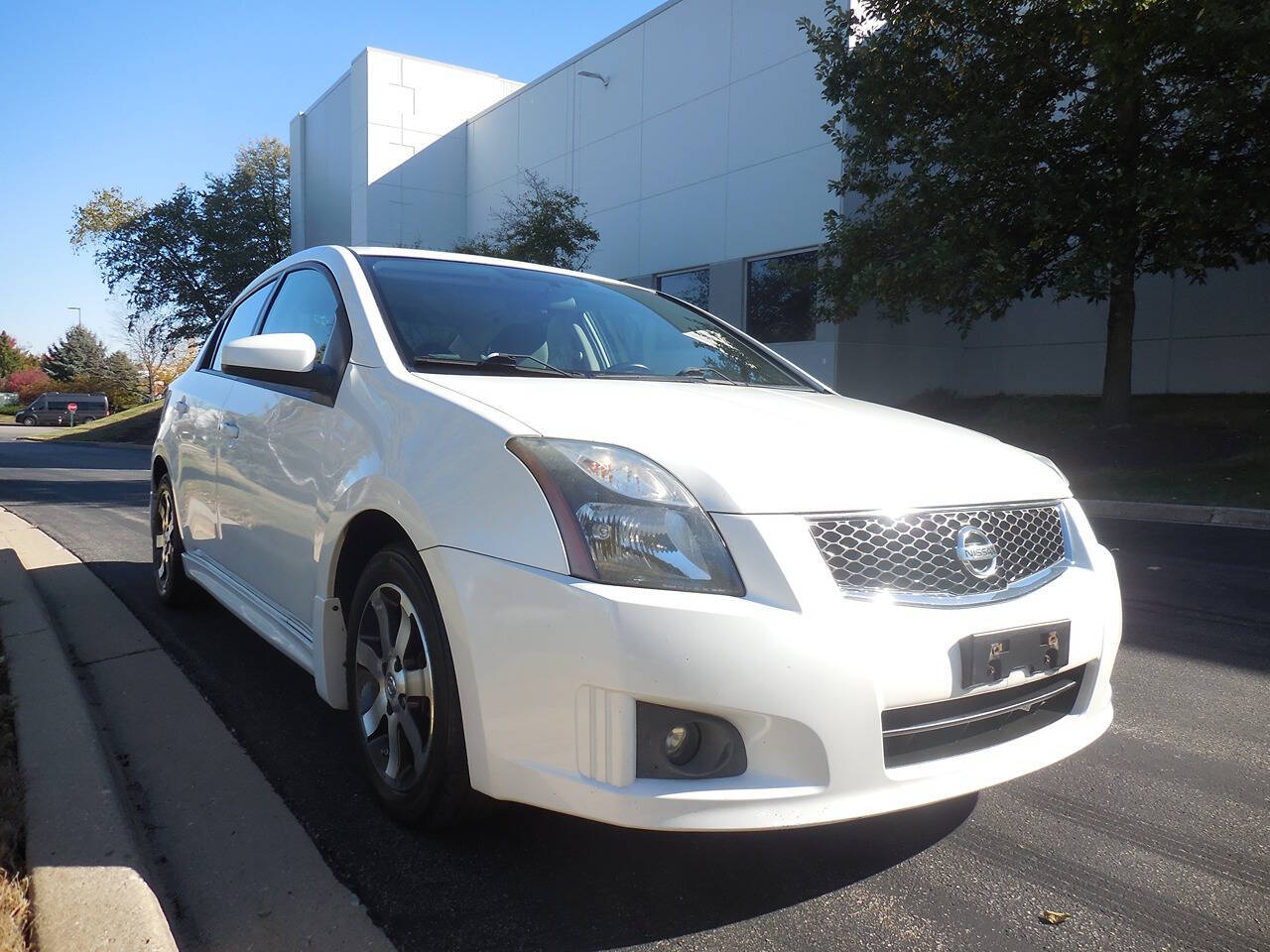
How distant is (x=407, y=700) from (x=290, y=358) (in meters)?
1.14

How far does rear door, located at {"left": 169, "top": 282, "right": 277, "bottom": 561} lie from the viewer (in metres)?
3.98

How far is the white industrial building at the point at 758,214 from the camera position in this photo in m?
15.8

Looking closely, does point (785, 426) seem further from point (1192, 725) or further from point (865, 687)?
point (1192, 725)

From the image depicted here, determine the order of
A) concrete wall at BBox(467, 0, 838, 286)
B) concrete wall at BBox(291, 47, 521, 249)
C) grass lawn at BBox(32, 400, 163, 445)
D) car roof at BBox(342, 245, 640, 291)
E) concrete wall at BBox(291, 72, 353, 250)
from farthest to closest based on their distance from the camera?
concrete wall at BBox(291, 72, 353, 250) < grass lawn at BBox(32, 400, 163, 445) < concrete wall at BBox(291, 47, 521, 249) < concrete wall at BBox(467, 0, 838, 286) < car roof at BBox(342, 245, 640, 291)

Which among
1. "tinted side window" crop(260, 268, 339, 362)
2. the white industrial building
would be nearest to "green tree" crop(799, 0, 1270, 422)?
the white industrial building

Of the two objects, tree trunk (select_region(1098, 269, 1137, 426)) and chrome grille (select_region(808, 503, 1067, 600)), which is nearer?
chrome grille (select_region(808, 503, 1067, 600))

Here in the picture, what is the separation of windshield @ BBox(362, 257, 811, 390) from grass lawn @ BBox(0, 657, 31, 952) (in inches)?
60.4

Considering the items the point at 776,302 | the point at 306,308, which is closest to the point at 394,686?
the point at 306,308

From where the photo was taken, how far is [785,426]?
7.91 ft

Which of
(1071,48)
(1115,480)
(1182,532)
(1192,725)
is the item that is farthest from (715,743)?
(1071,48)

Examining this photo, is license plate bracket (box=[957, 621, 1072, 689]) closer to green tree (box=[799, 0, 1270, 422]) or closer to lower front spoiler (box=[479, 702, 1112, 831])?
lower front spoiler (box=[479, 702, 1112, 831])

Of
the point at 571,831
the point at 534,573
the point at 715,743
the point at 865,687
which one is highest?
the point at 534,573

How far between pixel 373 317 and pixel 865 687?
1.86m

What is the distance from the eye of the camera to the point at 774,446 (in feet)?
7.25
